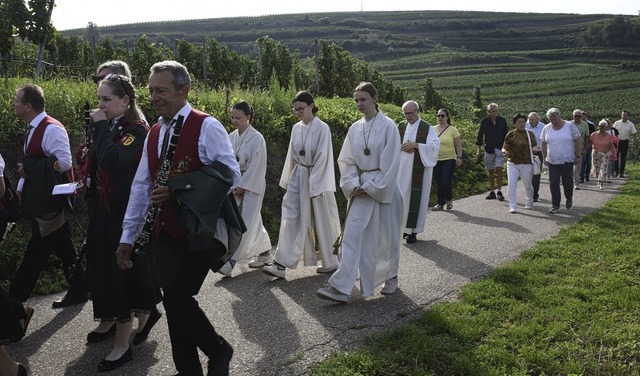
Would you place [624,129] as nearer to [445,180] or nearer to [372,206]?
[445,180]

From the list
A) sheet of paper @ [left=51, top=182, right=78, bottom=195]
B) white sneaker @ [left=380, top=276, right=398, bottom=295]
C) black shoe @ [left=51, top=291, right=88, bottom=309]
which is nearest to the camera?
sheet of paper @ [left=51, top=182, right=78, bottom=195]

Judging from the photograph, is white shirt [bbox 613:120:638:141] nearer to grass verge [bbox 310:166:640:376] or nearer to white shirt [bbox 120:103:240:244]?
grass verge [bbox 310:166:640:376]

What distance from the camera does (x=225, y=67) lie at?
77.5ft

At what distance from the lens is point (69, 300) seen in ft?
22.1

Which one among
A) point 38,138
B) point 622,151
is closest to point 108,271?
point 38,138

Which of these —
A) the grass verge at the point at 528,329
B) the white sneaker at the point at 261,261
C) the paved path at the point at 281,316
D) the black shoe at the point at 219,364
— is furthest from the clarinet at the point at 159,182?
the white sneaker at the point at 261,261

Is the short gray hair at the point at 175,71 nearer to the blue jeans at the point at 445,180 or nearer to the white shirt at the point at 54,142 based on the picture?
the white shirt at the point at 54,142

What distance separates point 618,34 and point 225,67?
4077 inches

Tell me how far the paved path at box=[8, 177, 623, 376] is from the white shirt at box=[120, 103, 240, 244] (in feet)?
3.80

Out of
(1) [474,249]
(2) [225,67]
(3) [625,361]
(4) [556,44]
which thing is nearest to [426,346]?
(3) [625,361]

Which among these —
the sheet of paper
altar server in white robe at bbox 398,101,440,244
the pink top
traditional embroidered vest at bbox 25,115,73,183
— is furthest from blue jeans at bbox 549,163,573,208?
the sheet of paper

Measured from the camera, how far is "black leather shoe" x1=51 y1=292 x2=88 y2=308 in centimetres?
668

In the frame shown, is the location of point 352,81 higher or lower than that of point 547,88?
higher

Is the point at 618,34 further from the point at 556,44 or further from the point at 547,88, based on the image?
the point at 547,88
